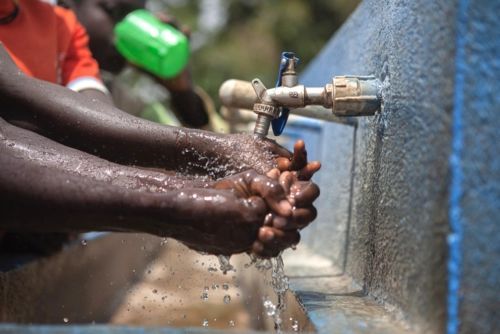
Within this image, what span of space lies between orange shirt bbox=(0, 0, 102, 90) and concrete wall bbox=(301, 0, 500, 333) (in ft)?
4.15

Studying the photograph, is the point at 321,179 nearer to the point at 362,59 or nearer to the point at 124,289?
the point at 362,59

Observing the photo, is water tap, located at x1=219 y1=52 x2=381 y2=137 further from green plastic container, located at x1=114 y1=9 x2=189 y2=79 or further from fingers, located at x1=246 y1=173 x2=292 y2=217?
green plastic container, located at x1=114 y1=9 x2=189 y2=79

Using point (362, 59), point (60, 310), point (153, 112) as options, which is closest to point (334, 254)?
point (362, 59)

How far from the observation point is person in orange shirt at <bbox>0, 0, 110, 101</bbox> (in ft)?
7.36

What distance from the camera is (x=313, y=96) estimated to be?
1.62 meters

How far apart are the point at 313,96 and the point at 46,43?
1257mm

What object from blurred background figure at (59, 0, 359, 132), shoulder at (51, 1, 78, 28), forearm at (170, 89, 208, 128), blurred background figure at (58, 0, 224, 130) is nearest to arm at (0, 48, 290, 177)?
shoulder at (51, 1, 78, 28)

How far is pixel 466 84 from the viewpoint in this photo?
106cm

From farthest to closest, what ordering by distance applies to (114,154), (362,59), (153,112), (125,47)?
(153,112), (125,47), (362,59), (114,154)

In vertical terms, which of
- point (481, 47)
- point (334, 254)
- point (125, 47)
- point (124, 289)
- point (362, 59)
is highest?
point (125, 47)

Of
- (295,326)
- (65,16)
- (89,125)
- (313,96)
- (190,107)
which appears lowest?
(295,326)

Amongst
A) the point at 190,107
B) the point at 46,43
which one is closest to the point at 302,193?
the point at 46,43

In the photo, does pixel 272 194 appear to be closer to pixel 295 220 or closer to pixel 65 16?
pixel 295 220

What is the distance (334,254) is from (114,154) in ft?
3.15
